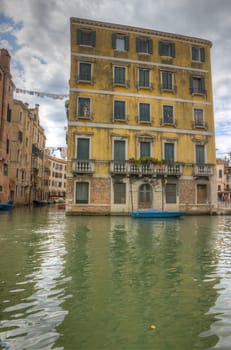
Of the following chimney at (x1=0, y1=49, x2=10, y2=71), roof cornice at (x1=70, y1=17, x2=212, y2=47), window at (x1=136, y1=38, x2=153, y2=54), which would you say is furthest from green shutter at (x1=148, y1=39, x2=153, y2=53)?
chimney at (x1=0, y1=49, x2=10, y2=71)

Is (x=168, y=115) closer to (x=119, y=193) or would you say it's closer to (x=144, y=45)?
(x=144, y=45)

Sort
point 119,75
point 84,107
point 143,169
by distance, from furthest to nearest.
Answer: point 119,75 → point 84,107 → point 143,169

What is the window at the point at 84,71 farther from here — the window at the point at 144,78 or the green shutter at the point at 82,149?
the green shutter at the point at 82,149

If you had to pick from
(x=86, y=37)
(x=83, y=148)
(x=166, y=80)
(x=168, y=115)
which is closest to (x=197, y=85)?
(x=166, y=80)

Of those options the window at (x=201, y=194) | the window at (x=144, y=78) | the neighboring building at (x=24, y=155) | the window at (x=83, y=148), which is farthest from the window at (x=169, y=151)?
the neighboring building at (x=24, y=155)

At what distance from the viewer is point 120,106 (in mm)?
22609

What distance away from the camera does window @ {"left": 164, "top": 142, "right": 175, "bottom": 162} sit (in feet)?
75.0

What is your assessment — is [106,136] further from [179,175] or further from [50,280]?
[50,280]

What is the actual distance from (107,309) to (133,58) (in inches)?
917

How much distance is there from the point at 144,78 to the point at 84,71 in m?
5.37

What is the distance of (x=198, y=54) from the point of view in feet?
81.8

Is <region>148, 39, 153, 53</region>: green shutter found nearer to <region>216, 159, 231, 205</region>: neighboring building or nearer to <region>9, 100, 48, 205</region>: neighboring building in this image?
<region>9, 100, 48, 205</region>: neighboring building

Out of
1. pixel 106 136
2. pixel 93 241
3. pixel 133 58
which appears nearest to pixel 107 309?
pixel 93 241

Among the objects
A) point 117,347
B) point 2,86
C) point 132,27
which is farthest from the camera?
point 2,86
